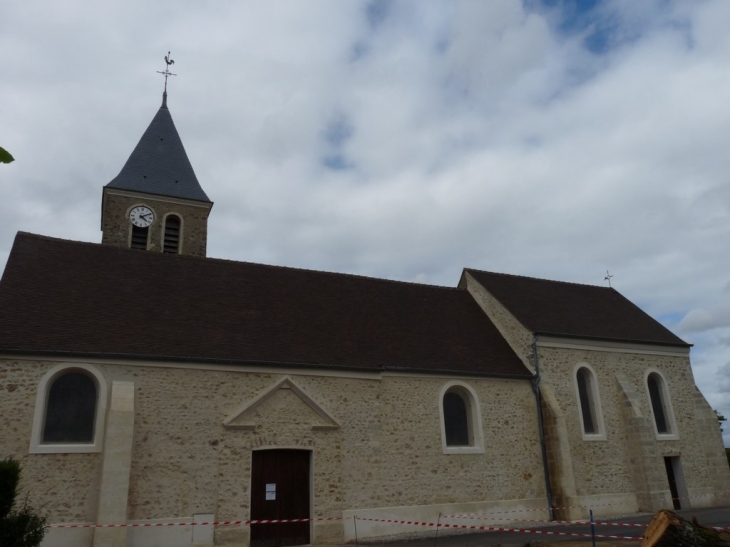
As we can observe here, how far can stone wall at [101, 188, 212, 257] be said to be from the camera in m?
21.6

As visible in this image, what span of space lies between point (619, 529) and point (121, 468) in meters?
11.0

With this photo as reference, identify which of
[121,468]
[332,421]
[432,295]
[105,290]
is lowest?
[121,468]

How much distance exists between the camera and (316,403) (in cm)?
1380

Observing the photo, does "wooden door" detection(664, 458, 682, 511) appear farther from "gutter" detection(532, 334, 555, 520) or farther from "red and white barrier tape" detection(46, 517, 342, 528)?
"red and white barrier tape" detection(46, 517, 342, 528)

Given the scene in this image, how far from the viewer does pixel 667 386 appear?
19.0 metres

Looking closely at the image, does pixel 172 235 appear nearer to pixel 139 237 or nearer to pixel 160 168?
pixel 139 237

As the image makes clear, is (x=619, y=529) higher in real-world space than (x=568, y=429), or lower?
lower

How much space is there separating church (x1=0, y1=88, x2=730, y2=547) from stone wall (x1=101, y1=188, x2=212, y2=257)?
586cm

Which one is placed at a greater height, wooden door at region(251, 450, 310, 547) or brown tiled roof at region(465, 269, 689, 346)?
brown tiled roof at region(465, 269, 689, 346)

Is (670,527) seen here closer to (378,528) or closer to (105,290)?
(378,528)

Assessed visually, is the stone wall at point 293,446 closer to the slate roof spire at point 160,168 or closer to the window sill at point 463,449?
the window sill at point 463,449

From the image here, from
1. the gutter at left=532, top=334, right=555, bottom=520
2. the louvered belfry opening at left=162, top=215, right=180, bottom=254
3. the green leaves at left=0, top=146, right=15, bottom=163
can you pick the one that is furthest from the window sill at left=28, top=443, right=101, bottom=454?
the louvered belfry opening at left=162, top=215, right=180, bottom=254

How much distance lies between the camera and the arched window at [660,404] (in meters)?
18.6

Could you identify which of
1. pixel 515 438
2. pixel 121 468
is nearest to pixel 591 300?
pixel 515 438
